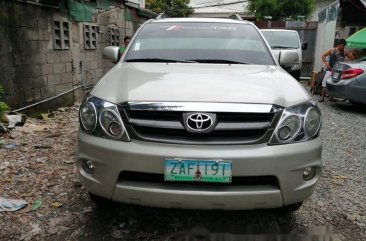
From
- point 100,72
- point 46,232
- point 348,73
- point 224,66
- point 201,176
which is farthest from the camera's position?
point 100,72

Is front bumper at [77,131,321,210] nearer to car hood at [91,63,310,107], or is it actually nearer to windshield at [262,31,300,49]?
car hood at [91,63,310,107]

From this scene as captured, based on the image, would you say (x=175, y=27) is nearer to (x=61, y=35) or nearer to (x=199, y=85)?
(x=199, y=85)

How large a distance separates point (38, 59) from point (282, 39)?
24.5 ft

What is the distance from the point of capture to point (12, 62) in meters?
5.68

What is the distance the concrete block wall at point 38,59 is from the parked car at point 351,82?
562 cm

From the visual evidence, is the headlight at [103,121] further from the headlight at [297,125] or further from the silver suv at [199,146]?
the headlight at [297,125]

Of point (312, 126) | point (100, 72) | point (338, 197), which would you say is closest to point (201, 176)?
point (312, 126)

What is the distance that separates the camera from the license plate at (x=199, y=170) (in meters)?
2.12

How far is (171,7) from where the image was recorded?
29.8 meters

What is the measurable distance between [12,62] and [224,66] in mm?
3990

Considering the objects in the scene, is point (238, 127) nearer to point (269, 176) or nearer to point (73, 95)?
point (269, 176)

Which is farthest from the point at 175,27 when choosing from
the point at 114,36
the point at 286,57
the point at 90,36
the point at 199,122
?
the point at 114,36

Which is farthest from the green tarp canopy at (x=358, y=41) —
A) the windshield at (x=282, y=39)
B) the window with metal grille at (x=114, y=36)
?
the window with metal grille at (x=114, y=36)

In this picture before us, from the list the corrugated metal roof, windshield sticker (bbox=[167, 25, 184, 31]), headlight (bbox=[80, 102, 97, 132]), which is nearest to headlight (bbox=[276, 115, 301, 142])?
headlight (bbox=[80, 102, 97, 132])
